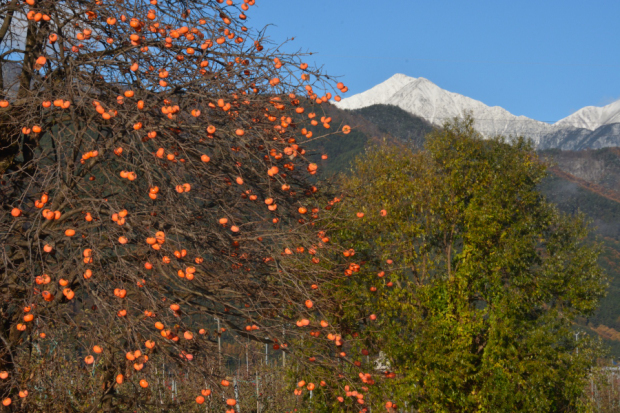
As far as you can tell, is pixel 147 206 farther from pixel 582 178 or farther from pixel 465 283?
pixel 582 178

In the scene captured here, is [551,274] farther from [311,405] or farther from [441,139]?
[311,405]

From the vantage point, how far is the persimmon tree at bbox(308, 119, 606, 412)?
10.3 meters

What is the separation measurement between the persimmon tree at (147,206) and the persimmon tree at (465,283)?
446 centimetres

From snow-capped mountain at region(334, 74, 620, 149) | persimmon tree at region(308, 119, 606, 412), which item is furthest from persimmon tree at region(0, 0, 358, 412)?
snow-capped mountain at region(334, 74, 620, 149)

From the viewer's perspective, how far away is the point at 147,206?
377 centimetres

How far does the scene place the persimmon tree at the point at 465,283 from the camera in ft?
33.8

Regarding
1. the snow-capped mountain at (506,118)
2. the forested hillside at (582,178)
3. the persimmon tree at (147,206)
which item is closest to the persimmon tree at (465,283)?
the persimmon tree at (147,206)

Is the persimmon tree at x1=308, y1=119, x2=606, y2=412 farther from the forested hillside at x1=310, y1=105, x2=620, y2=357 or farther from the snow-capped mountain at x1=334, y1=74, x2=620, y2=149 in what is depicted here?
the snow-capped mountain at x1=334, y1=74, x2=620, y2=149

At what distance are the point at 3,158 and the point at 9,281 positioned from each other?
133 cm

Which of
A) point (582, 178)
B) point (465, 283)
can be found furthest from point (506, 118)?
point (465, 283)

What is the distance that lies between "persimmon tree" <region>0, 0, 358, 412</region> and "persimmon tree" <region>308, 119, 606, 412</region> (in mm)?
4456

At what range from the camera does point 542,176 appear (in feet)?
51.5

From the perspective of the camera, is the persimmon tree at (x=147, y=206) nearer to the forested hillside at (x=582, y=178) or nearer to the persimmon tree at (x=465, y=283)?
the persimmon tree at (x=465, y=283)

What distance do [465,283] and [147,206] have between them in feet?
28.0
